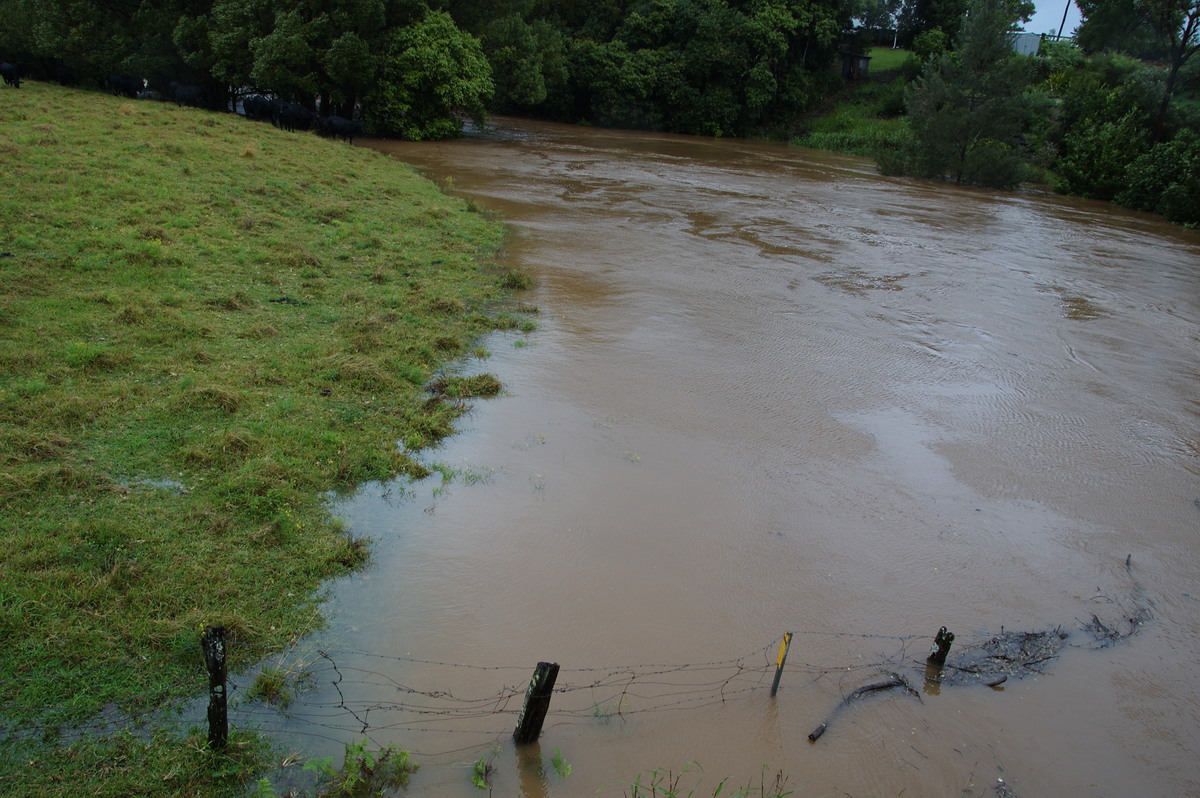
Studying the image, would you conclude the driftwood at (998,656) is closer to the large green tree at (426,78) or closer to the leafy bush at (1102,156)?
the large green tree at (426,78)

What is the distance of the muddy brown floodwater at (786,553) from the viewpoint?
4.02 meters

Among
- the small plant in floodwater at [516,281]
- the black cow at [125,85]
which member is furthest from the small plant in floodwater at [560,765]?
the black cow at [125,85]

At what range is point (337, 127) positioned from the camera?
2344 centimetres

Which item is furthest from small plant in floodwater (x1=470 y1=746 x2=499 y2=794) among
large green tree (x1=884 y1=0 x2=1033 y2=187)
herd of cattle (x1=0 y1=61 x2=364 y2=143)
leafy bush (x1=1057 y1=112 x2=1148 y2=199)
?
leafy bush (x1=1057 y1=112 x2=1148 y2=199)

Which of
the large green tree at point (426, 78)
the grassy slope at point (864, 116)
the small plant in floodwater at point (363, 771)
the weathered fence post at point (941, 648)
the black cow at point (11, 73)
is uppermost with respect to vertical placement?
the grassy slope at point (864, 116)

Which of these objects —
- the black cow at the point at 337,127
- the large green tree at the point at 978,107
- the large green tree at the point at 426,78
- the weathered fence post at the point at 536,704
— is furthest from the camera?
the large green tree at the point at 978,107

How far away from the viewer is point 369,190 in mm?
15477

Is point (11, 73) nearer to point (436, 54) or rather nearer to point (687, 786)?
point (436, 54)

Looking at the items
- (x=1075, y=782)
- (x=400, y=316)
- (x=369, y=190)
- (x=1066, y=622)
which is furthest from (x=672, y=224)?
(x=1075, y=782)

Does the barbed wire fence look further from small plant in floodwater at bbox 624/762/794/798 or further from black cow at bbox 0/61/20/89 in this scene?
black cow at bbox 0/61/20/89

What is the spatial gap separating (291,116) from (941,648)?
2466 centimetres

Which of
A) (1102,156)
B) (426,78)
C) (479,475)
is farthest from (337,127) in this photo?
(1102,156)

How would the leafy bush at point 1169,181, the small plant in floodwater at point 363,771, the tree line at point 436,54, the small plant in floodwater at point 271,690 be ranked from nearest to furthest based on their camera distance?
the small plant in floodwater at point 363,771 → the small plant in floodwater at point 271,690 → the leafy bush at point 1169,181 → the tree line at point 436,54

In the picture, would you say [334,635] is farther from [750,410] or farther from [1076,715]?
[750,410]
